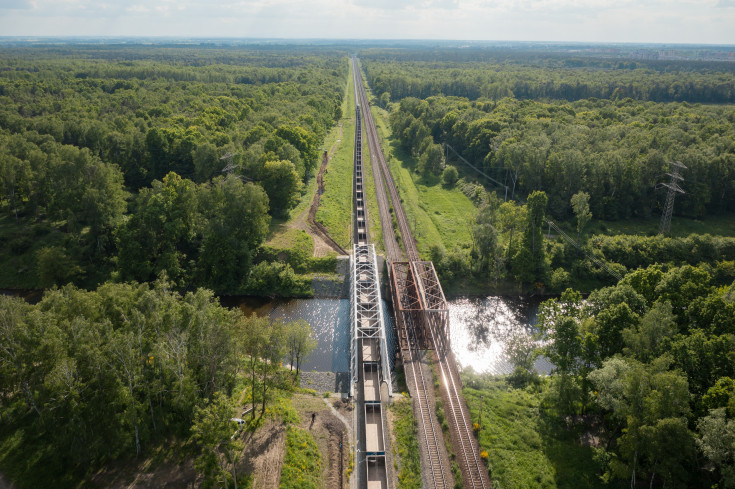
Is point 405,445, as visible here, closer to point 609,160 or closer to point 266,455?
point 266,455

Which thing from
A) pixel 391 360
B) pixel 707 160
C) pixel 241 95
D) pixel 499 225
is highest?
pixel 241 95

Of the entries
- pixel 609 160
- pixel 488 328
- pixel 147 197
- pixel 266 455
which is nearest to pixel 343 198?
pixel 147 197

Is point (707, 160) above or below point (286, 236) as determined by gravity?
above

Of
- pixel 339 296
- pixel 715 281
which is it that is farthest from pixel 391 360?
pixel 715 281

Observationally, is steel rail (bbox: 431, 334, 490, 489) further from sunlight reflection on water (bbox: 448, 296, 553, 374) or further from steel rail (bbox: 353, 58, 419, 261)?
steel rail (bbox: 353, 58, 419, 261)

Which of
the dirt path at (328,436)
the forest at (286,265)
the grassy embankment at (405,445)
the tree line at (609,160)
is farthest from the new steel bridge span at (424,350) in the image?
the tree line at (609,160)

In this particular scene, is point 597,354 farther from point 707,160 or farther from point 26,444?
point 707,160

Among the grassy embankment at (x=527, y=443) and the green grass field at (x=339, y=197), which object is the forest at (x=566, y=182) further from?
the grassy embankment at (x=527, y=443)

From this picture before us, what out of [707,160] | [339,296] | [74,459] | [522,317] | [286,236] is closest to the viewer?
[74,459]
